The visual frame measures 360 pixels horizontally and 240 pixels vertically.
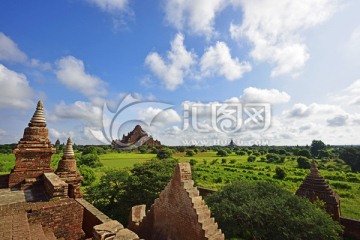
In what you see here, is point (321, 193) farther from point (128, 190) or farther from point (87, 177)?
point (87, 177)

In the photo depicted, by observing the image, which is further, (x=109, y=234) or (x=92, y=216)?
(x=92, y=216)

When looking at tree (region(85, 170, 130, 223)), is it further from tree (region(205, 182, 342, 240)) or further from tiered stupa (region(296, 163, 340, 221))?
tiered stupa (region(296, 163, 340, 221))

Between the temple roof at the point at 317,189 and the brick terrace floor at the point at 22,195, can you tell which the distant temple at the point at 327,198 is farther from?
the brick terrace floor at the point at 22,195

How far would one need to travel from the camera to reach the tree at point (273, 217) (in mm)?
10898

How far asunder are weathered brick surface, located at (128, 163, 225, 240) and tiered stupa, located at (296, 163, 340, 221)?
13.5m

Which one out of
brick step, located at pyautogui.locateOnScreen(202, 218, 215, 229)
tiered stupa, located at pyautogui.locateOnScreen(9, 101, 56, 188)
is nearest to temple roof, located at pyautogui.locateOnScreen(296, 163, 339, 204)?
brick step, located at pyautogui.locateOnScreen(202, 218, 215, 229)

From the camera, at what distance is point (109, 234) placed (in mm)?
4691

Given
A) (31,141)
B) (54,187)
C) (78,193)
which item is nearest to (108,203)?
(78,193)

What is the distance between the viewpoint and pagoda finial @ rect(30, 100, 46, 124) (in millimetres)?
9422

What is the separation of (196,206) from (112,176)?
1714 cm

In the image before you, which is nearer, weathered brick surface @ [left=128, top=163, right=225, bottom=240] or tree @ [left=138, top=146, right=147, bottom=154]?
weathered brick surface @ [left=128, top=163, right=225, bottom=240]

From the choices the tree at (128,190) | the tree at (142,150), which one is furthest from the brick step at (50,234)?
the tree at (142,150)

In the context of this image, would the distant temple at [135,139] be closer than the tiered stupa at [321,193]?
No

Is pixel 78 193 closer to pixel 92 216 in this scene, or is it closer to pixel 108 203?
pixel 92 216
